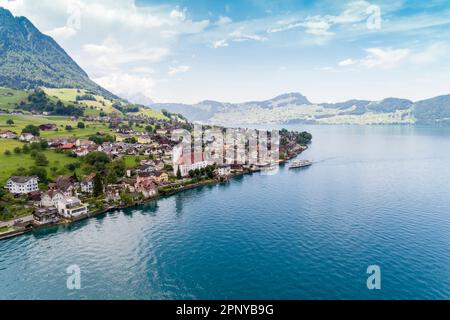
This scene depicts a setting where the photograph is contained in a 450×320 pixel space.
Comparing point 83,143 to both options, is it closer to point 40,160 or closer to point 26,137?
point 26,137

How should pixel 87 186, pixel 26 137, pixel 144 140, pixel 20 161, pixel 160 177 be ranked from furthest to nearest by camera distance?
pixel 144 140, pixel 26 137, pixel 160 177, pixel 20 161, pixel 87 186

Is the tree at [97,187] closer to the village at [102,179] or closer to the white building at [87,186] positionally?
the village at [102,179]

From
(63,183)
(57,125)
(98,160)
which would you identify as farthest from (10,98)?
(63,183)

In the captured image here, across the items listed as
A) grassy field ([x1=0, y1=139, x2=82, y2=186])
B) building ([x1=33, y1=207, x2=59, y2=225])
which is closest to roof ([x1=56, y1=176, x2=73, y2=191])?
grassy field ([x1=0, y1=139, x2=82, y2=186])

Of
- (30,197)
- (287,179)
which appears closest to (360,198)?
(287,179)

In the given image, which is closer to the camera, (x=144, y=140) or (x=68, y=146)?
(x=68, y=146)

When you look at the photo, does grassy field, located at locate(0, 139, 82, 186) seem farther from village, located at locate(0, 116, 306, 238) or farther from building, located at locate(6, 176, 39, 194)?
village, located at locate(0, 116, 306, 238)
